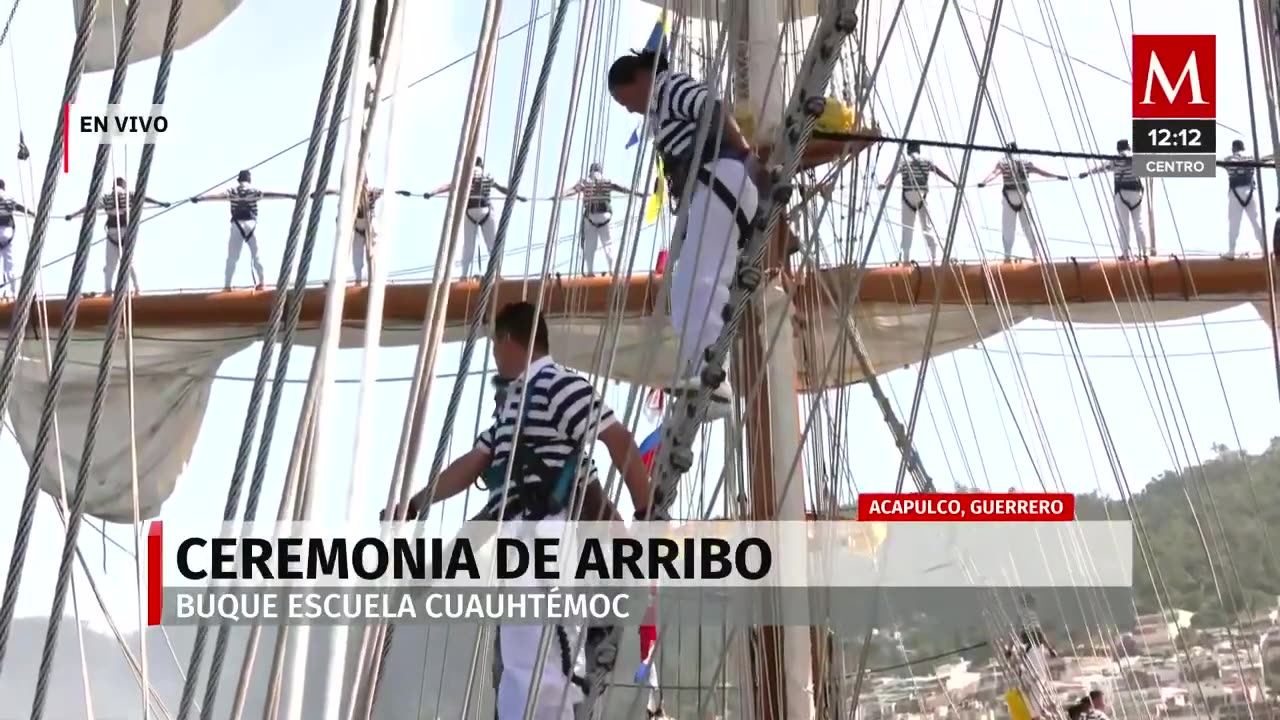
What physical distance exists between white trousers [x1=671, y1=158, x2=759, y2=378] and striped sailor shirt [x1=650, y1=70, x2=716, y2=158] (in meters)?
0.08

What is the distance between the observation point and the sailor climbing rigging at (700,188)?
2.26 meters

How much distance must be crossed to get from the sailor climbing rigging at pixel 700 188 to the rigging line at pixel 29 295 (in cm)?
96

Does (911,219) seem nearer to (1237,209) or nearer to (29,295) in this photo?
(1237,209)

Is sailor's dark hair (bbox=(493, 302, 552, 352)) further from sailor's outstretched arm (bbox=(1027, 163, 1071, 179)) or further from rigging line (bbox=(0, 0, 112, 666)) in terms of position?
sailor's outstretched arm (bbox=(1027, 163, 1071, 179))

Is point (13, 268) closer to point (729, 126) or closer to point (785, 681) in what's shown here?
point (785, 681)

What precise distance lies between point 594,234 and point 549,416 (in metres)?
5.57

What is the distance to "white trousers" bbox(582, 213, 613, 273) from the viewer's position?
7.39 metres

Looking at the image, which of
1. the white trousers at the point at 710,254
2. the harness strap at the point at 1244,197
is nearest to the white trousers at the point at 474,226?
the harness strap at the point at 1244,197

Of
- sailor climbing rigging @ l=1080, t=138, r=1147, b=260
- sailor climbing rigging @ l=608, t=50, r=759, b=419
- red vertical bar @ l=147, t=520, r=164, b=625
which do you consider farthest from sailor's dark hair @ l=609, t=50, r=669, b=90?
sailor climbing rigging @ l=1080, t=138, r=1147, b=260

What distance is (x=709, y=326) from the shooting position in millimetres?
2258

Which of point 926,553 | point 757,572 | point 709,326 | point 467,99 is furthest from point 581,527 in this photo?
point 926,553

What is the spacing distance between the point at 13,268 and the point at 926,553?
469cm

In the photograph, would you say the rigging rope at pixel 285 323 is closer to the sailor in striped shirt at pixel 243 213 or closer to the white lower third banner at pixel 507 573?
the white lower third banner at pixel 507 573

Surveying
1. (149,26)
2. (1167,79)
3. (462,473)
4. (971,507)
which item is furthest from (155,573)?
(971,507)
